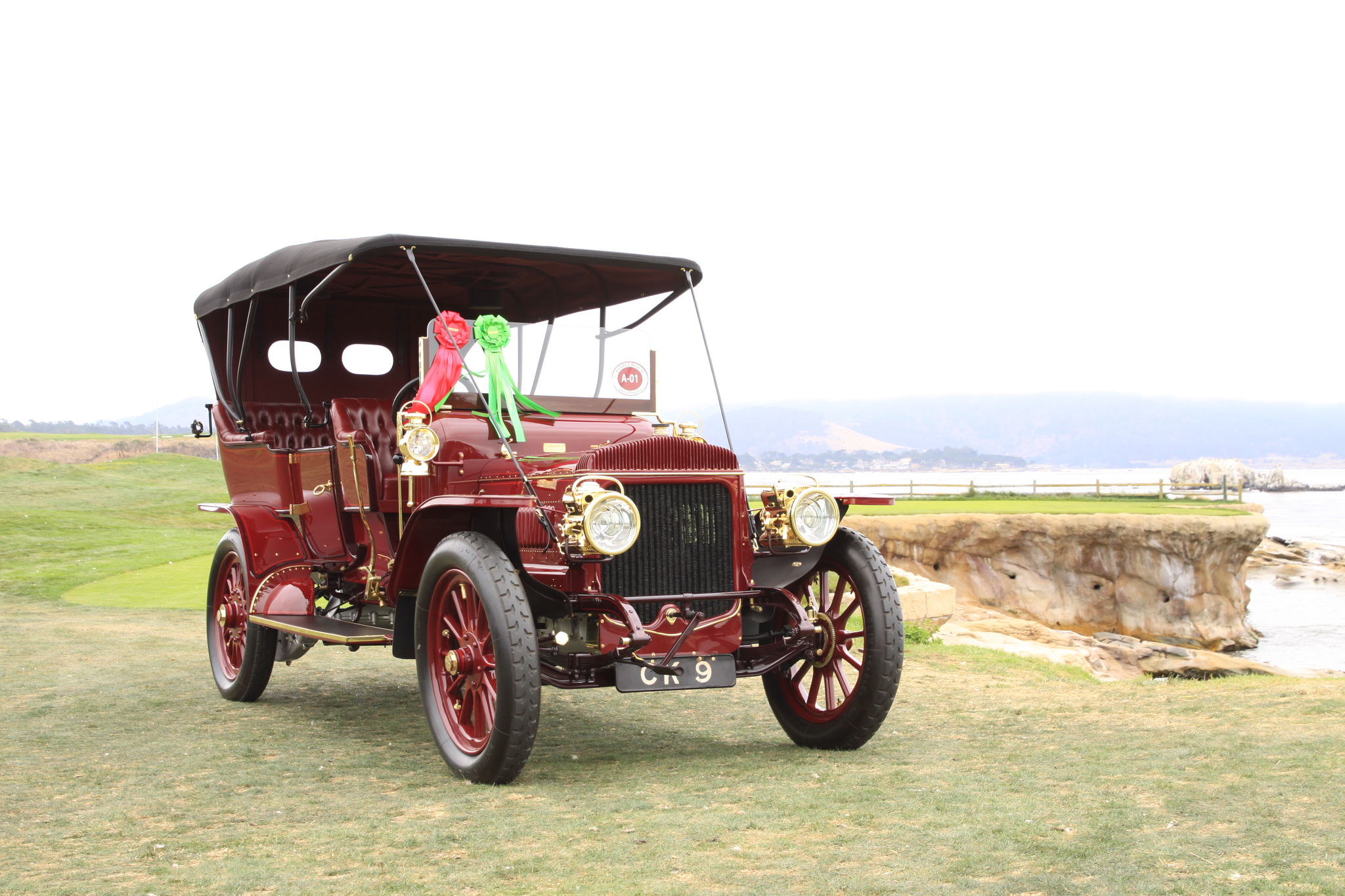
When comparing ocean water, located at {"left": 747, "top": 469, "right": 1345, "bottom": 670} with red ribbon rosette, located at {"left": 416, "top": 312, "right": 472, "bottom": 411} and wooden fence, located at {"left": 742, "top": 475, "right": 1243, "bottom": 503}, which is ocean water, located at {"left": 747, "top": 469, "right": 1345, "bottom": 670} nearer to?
wooden fence, located at {"left": 742, "top": 475, "right": 1243, "bottom": 503}

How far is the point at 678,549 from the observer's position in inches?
219

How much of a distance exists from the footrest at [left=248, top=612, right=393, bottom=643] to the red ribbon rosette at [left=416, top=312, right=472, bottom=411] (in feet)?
4.37

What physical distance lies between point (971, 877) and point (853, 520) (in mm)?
30887

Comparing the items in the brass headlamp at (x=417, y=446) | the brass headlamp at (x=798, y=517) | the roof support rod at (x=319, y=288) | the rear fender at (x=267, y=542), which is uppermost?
the roof support rod at (x=319, y=288)

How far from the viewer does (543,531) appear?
5402 mm

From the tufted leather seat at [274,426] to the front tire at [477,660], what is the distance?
119 inches

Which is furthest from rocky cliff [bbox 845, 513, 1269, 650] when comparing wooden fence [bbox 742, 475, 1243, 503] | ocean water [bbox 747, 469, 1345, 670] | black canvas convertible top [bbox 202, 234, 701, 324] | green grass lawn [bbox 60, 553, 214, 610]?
black canvas convertible top [bbox 202, 234, 701, 324]

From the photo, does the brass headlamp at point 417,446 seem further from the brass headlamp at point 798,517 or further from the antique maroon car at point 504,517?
the brass headlamp at point 798,517

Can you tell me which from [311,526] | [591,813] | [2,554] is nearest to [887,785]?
[591,813]

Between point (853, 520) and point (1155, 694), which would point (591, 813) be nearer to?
point (1155, 694)

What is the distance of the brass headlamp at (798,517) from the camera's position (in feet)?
18.7

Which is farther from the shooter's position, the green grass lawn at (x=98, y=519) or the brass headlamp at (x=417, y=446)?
the green grass lawn at (x=98, y=519)

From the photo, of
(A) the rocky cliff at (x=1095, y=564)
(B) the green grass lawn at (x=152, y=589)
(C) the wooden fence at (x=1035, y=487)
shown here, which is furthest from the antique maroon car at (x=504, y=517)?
(C) the wooden fence at (x=1035, y=487)

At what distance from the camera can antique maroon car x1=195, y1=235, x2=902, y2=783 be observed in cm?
532
